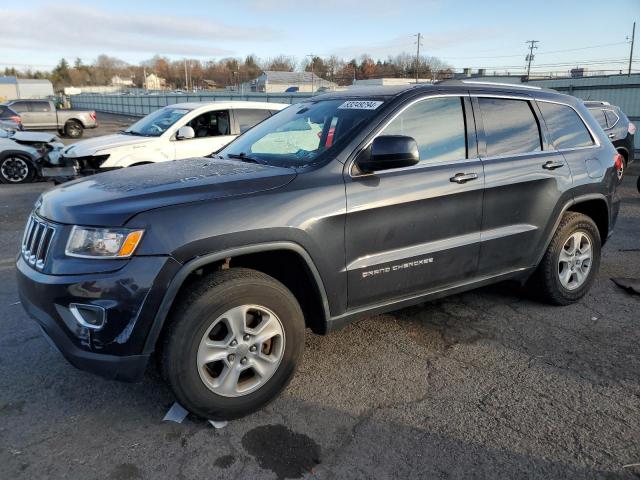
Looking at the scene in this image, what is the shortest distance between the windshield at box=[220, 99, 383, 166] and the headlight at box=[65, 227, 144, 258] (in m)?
1.15

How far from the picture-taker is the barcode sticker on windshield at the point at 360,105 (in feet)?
11.1

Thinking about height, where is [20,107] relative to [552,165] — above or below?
above

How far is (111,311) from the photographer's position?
97.1 inches

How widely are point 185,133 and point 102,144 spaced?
146 cm

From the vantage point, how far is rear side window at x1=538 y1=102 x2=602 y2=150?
4.18 metres

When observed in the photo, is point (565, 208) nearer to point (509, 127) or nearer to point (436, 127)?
point (509, 127)

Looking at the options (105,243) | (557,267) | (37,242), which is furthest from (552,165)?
(37,242)

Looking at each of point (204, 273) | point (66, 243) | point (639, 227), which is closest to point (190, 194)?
point (204, 273)

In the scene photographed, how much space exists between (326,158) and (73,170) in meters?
7.48

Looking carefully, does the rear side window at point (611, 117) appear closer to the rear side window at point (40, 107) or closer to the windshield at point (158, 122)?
the windshield at point (158, 122)

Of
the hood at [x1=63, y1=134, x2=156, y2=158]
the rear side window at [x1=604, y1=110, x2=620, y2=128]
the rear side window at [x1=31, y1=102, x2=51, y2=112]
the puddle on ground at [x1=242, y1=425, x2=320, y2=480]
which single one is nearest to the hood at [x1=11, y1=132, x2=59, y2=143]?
the hood at [x1=63, y1=134, x2=156, y2=158]

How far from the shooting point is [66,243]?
258 cm

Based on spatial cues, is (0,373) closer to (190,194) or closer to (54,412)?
(54,412)

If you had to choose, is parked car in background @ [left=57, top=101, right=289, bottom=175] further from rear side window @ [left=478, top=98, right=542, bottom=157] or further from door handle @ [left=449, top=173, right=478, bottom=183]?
door handle @ [left=449, top=173, right=478, bottom=183]
